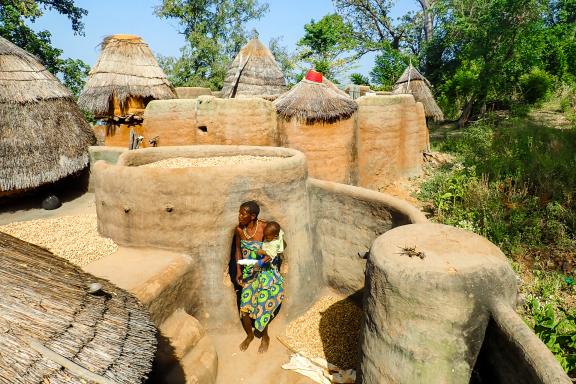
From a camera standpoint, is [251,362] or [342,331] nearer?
[251,362]

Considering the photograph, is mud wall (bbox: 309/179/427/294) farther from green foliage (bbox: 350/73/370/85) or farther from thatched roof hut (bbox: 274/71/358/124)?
green foliage (bbox: 350/73/370/85)

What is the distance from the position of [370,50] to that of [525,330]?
2549 centimetres

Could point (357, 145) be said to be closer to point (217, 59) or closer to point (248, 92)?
point (248, 92)

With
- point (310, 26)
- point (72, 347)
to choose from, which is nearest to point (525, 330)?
point (72, 347)

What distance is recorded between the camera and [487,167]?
9492 millimetres

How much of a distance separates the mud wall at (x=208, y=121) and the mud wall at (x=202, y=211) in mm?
2867

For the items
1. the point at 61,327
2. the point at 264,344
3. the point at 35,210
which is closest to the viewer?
the point at 61,327

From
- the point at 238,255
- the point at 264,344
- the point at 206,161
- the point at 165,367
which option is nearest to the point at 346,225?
the point at 238,255

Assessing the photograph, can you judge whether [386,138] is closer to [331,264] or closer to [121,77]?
[331,264]

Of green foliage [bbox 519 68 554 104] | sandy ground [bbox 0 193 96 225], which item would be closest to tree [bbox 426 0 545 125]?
green foliage [bbox 519 68 554 104]

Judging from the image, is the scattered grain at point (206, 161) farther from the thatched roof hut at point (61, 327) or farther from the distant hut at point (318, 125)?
the thatched roof hut at point (61, 327)

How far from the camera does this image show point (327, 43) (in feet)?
79.6

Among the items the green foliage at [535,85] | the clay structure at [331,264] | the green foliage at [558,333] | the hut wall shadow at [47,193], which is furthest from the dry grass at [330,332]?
the green foliage at [535,85]

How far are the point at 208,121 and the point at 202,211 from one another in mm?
3553
